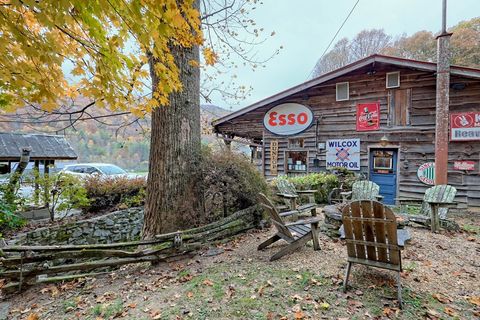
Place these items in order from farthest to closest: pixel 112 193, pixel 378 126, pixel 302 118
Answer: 1. pixel 302 118
2. pixel 378 126
3. pixel 112 193

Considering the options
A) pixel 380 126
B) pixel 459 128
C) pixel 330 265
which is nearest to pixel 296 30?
pixel 380 126

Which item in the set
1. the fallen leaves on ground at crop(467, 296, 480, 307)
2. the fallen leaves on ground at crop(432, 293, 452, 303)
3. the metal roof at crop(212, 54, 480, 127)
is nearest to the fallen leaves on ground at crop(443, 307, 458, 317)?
the fallen leaves on ground at crop(432, 293, 452, 303)

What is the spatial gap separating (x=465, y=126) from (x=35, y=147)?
541 inches

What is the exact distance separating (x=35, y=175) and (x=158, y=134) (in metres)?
3.89

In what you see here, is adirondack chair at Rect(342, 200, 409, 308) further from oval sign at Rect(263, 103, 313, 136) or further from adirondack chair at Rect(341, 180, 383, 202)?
oval sign at Rect(263, 103, 313, 136)

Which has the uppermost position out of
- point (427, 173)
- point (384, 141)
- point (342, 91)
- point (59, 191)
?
point (342, 91)

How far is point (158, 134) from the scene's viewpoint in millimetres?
4391

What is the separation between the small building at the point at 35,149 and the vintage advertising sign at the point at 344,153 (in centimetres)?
958

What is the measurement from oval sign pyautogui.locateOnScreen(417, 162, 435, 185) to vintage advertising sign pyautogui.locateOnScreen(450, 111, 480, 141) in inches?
39.8

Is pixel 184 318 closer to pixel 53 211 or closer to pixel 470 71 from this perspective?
pixel 53 211

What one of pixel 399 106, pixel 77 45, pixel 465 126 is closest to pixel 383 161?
pixel 399 106

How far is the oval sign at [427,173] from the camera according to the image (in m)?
7.90

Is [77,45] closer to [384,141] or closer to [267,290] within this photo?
[267,290]

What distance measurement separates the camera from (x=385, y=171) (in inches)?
347
